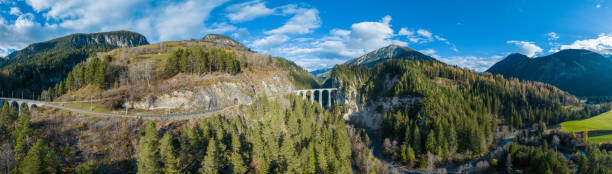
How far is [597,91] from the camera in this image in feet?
573

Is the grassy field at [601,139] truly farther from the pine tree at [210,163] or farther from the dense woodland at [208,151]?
the pine tree at [210,163]

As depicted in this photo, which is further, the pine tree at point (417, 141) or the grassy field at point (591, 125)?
the grassy field at point (591, 125)

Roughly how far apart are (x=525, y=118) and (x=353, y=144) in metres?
78.9

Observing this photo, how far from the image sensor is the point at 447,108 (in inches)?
3172

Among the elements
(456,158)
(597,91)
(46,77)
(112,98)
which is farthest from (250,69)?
(597,91)

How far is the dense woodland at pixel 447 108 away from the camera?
2579 inches

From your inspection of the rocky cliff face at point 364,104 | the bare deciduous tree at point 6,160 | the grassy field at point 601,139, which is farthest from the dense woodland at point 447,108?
the bare deciduous tree at point 6,160

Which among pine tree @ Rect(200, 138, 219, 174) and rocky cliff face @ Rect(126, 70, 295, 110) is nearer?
pine tree @ Rect(200, 138, 219, 174)

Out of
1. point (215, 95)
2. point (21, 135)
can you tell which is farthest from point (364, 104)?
point (21, 135)

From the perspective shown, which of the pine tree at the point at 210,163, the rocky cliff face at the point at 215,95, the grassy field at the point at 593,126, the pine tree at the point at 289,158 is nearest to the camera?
the pine tree at the point at 210,163

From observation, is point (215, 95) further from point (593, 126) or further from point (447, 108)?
point (593, 126)

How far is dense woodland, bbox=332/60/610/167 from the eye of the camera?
215ft

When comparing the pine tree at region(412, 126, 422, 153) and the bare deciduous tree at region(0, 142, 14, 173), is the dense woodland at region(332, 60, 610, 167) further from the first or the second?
the bare deciduous tree at region(0, 142, 14, 173)

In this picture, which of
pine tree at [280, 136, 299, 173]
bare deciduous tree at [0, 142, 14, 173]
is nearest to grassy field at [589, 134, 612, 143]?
pine tree at [280, 136, 299, 173]
